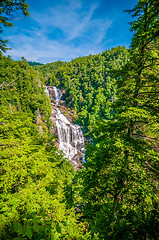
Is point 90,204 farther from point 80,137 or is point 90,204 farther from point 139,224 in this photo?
point 80,137

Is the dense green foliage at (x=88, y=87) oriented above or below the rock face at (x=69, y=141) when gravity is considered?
above

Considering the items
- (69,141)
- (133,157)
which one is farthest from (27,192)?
(69,141)

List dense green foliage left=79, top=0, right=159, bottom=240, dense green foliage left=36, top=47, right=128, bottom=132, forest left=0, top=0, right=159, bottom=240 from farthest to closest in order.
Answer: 1. dense green foliage left=36, top=47, right=128, bottom=132
2. dense green foliage left=79, top=0, right=159, bottom=240
3. forest left=0, top=0, right=159, bottom=240

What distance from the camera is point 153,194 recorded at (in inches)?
128

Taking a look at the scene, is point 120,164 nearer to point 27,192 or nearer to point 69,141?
point 27,192

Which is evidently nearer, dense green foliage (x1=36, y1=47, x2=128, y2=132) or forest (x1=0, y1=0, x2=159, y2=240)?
forest (x1=0, y1=0, x2=159, y2=240)

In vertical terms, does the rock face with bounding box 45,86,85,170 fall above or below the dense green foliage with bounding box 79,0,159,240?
below

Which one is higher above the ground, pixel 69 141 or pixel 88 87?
pixel 88 87

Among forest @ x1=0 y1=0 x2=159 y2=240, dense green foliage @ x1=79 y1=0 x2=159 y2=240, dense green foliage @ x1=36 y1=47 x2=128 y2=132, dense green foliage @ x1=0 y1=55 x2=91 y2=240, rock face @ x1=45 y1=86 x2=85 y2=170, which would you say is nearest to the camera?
dense green foliage @ x1=0 y1=55 x2=91 y2=240

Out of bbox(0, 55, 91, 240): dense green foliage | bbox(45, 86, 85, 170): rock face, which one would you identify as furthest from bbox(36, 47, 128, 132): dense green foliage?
bbox(0, 55, 91, 240): dense green foliage

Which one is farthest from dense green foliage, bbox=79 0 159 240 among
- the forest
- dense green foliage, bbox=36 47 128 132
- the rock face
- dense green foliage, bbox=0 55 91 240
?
dense green foliage, bbox=36 47 128 132

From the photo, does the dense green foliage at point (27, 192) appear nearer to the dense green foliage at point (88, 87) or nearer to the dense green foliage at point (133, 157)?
the dense green foliage at point (133, 157)

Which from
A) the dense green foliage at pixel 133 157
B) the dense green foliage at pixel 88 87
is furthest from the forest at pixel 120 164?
the dense green foliage at pixel 88 87

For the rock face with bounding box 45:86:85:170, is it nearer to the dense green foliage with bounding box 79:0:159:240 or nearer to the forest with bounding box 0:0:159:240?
the forest with bounding box 0:0:159:240
